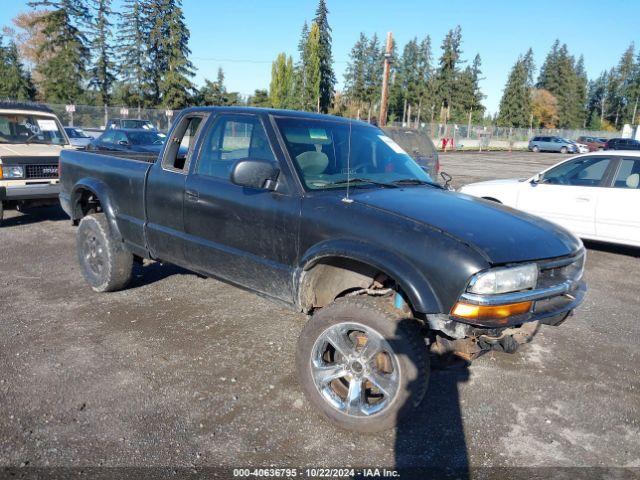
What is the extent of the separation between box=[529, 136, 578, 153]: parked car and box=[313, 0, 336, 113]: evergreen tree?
1166 inches

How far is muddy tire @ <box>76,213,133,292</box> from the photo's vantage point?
16.6 ft

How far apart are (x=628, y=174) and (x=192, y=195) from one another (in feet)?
21.6

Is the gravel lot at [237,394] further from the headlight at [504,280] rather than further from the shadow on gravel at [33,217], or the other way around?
the shadow on gravel at [33,217]

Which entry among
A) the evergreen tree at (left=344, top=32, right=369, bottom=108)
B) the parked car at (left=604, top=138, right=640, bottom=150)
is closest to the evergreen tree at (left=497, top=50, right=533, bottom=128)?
the evergreen tree at (left=344, top=32, right=369, bottom=108)

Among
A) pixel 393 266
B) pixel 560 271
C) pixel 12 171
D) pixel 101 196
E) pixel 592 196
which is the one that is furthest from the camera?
pixel 12 171

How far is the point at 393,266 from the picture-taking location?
2883mm

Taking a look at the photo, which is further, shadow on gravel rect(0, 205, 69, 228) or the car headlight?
shadow on gravel rect(0, 205, 69, 228)

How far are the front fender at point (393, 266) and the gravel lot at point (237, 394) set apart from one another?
0.91m

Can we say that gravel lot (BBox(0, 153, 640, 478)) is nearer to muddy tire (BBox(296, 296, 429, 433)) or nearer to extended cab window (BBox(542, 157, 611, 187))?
muddy tire (BBox(296, 296, 429, 433))

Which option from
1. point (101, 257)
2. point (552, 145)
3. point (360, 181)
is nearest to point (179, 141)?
point (101, 257)

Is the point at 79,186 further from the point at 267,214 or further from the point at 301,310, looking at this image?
the point at 301,310

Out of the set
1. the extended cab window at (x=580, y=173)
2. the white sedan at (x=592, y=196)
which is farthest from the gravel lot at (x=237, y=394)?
the extended cab window at (x=580, y=173)

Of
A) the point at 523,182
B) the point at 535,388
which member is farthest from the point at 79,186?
the point at 523,182

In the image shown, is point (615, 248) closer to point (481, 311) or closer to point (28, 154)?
point (481, 311)
